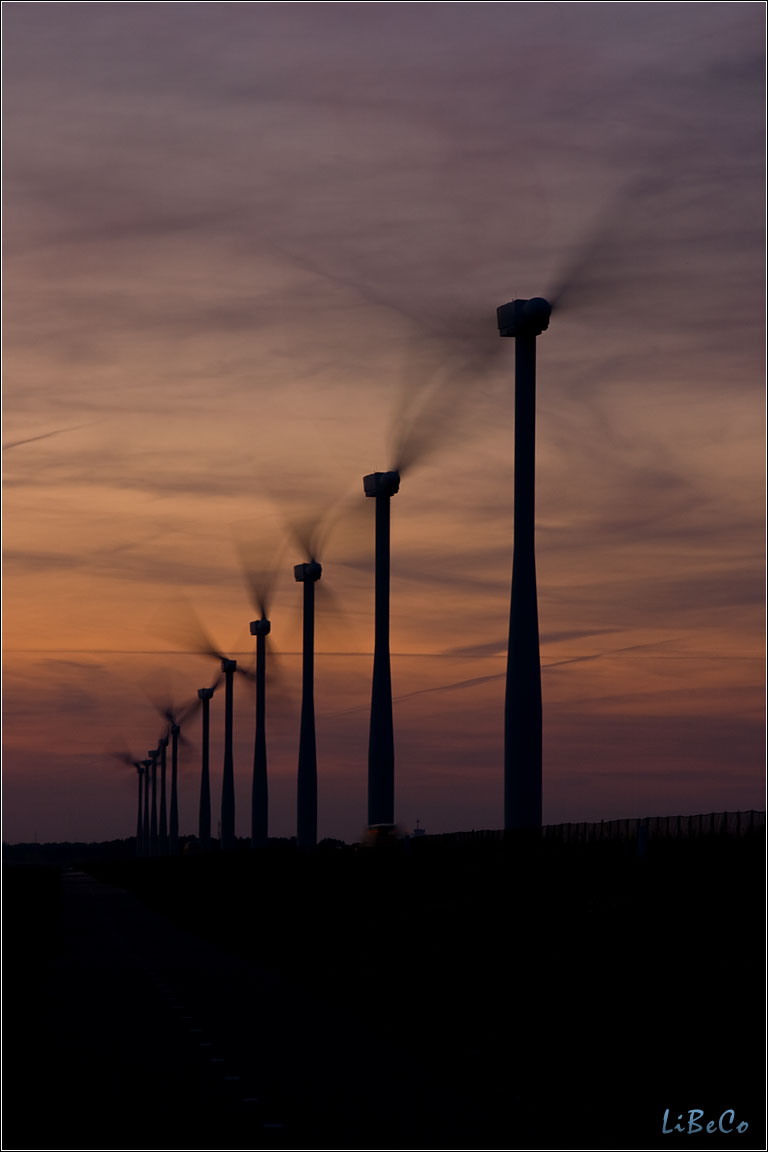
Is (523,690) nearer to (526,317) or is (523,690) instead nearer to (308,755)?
(526,317)

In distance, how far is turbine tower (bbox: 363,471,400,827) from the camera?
287 ft

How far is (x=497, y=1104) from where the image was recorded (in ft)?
84.7

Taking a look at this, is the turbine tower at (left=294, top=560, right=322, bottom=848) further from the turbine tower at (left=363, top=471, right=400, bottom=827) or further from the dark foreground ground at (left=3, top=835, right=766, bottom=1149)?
the dark foreground ground at (left=3, top=835, right=766, bottom=1149)

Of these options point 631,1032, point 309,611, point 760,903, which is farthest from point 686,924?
point 309,611

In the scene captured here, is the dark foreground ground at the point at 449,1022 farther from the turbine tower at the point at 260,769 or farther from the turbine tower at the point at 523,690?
the turbine tower at the point at 260,769

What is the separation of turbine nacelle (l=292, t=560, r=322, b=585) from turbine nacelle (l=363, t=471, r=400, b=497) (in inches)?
829

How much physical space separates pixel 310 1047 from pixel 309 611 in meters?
80.0

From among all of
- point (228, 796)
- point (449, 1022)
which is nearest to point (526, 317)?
point (449, 1022)

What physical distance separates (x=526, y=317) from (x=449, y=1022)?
29.9 meters

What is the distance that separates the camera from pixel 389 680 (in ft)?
291

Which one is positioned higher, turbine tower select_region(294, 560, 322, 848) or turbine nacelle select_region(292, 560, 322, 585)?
turbine nacelle select_region(292, 560, 322, 585)

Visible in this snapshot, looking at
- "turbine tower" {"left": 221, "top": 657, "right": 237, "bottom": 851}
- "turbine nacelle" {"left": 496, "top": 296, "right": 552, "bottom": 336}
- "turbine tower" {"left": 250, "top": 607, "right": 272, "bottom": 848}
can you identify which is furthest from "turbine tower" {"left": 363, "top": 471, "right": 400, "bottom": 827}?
"turbine tower" {"left": 221, "top": 657, "right": 237, "bottom": 851}

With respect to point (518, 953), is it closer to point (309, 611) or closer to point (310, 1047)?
point (310, 1047)

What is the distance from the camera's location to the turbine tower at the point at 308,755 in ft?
358
